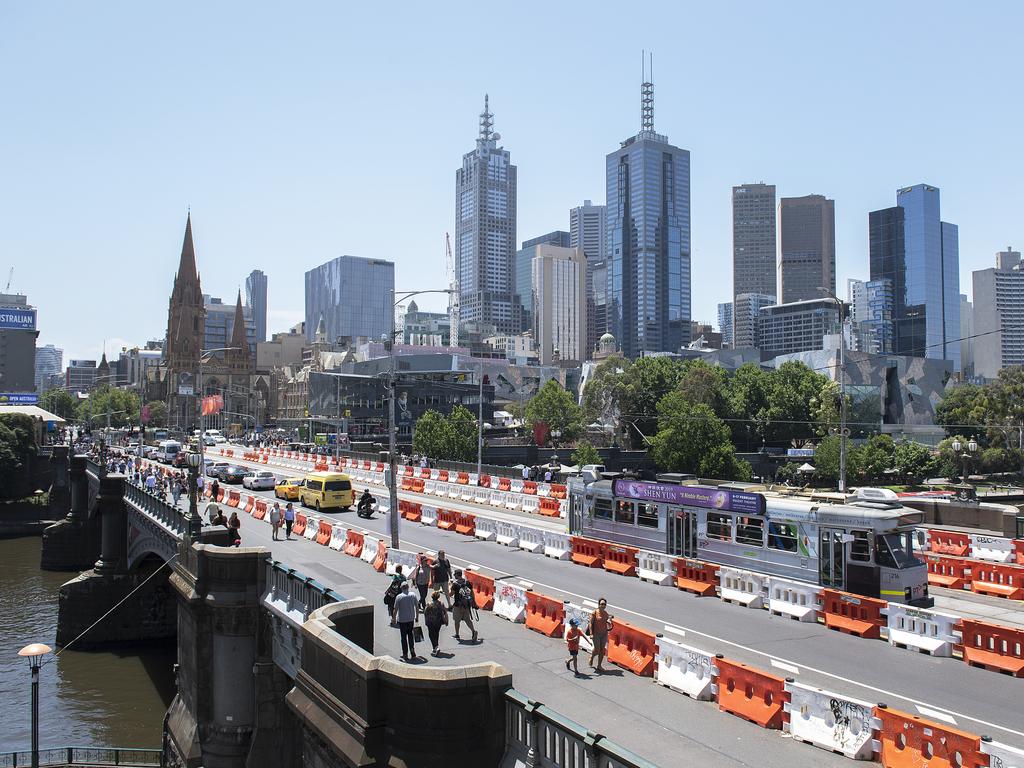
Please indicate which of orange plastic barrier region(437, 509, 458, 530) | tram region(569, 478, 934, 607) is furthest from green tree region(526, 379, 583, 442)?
tram region(569, 478, 934, 607)

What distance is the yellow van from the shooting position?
40.3 m

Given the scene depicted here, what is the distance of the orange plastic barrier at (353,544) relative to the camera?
28.7m

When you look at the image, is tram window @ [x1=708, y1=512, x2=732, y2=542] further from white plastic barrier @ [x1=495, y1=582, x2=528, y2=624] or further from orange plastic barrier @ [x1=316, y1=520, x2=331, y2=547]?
orange plastic barrier @ [x1=316, y1=520, x2=331, y2=547]

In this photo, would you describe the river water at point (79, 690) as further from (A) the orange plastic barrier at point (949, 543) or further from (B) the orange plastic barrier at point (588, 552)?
(A) the orange plastic barrier at point (949, 543)

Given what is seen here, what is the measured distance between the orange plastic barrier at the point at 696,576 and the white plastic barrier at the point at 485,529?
35.1 ft

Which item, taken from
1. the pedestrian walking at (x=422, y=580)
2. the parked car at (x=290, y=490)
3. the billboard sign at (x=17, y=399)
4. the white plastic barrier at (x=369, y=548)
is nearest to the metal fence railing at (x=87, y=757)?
the white plastic barrier at (x=369, y=548)

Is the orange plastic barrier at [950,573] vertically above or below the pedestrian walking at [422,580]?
below

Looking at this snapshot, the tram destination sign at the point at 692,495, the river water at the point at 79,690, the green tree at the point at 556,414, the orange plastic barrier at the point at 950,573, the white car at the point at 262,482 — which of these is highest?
the green tree at the point at 556,414

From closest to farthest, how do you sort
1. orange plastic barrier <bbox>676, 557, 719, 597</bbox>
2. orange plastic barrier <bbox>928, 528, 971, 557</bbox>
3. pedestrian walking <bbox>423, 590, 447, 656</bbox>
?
pedestrian walking <bbox>423, 590, 447, 656</bbox>, orange plastic barrier <bbox>676, 557, 719, 597</bbox>, orange plastic barrier <bbox>928, 528, 971, 557</bbox>

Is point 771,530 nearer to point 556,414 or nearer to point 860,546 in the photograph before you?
point 860,546

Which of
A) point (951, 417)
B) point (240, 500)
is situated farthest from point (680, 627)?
point (951, 417)

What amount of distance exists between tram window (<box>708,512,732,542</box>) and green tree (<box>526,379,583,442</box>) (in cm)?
7643

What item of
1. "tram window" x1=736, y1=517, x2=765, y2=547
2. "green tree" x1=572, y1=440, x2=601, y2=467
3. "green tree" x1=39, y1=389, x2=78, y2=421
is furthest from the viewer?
"green tree" x1=39, y1=389, x2=78, y2=421

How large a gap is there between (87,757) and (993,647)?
26895mm
